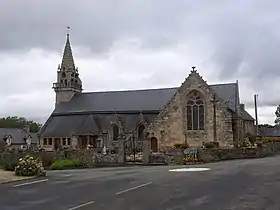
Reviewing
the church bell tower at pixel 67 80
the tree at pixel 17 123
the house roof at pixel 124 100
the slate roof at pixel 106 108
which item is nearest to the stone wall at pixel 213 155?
the slate roof at pixel 106 108

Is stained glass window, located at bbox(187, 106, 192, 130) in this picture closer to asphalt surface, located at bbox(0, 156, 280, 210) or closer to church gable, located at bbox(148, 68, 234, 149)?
church gable, located at bbox(148, 68, 234, 149)

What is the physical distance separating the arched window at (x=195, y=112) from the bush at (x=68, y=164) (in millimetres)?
20146

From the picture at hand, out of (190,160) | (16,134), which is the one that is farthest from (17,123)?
(190,160)

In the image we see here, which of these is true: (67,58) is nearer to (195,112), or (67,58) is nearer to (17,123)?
(195,112)

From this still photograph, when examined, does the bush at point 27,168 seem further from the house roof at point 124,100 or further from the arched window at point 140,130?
the house roof at point 124,100

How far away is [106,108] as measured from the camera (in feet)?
194

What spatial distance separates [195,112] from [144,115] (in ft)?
27.8

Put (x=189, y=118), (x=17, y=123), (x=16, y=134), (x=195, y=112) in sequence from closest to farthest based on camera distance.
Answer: (x=195, y=112)
(x=189, y=118)
(x=16, y=134)
(x=17, y=123)

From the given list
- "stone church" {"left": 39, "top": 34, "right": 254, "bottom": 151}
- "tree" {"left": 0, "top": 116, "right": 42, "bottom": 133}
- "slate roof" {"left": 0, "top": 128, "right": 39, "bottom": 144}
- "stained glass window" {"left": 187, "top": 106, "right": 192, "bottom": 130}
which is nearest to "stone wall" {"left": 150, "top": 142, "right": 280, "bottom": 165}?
"stone church" {"left": 39, "top": 34, "right": 254, "bottom": 151}

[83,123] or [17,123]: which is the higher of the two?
[17,123]

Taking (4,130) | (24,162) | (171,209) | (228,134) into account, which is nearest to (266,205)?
(171,209)

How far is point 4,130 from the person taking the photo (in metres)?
77.4

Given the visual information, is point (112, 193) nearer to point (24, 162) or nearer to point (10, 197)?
point (10, 197)

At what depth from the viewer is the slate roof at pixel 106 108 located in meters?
55.4
